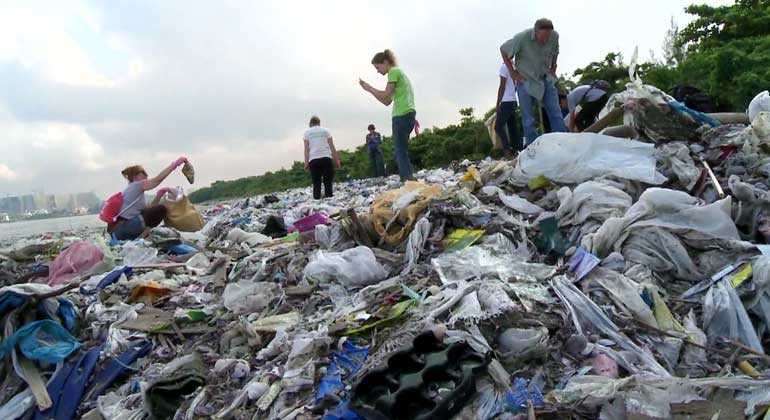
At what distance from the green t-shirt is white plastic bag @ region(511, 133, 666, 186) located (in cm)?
182

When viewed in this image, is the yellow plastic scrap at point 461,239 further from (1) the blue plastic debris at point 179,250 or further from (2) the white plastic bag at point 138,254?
(1) the blue plastic debris at point 179,250

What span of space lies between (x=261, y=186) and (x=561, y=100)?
132 ft

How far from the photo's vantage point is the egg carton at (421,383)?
6.40 ft

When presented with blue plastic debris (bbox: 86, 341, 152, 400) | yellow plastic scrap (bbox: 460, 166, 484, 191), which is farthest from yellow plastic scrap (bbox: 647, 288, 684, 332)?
blue plastic debris (bbox: 86, 341, 152, 400)

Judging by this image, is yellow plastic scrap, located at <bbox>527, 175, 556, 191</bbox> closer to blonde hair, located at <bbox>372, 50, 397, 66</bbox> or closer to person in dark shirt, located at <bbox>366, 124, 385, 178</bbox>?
blonde hair, located at <bbox>372, 50, 397, 66</bbox>

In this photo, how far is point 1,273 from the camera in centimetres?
482

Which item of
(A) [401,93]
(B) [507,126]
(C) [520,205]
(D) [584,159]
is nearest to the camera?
(C) [520,205]

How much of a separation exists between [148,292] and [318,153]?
12.4ft

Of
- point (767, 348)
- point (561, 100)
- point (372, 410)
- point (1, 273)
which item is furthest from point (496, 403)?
point (561, 100)

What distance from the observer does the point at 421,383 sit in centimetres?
203

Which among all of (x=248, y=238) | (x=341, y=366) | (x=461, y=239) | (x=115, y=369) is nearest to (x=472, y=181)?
(x=461, y=239)

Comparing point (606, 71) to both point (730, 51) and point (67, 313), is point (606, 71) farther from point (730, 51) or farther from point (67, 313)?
point (67, 313)

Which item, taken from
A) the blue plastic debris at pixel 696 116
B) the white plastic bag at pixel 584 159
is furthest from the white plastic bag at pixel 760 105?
the white plastic bag at pixel 584 159

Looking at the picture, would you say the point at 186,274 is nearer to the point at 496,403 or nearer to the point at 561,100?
the point at 496,403
